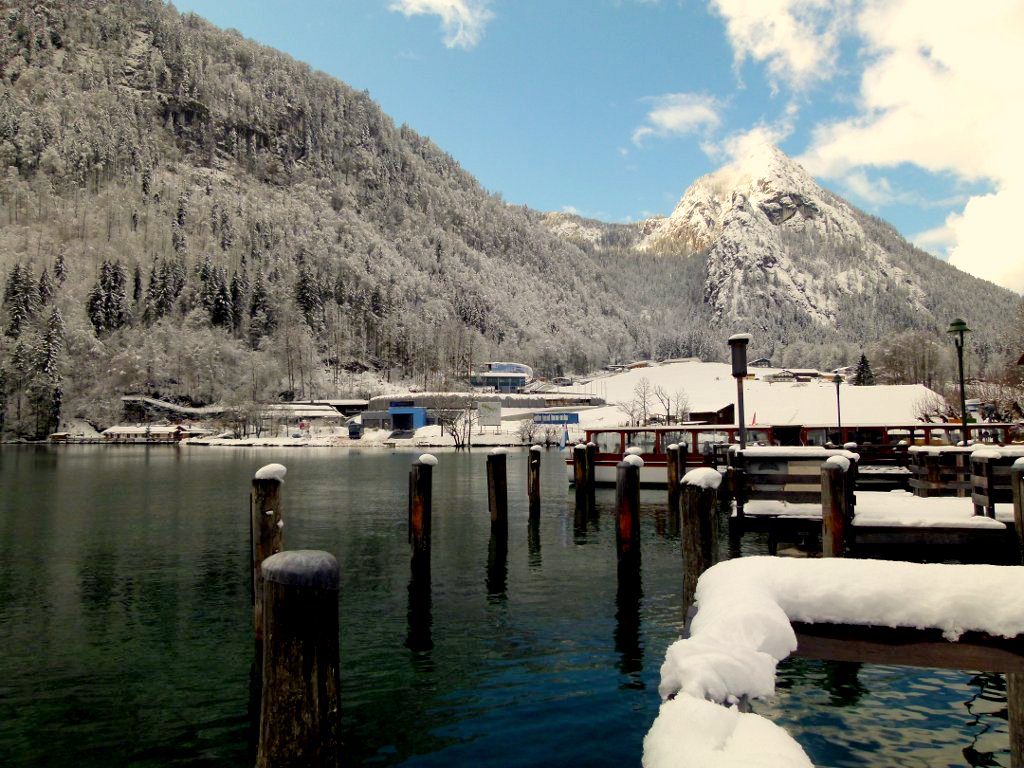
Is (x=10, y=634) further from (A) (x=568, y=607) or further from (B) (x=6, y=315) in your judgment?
(B) (x=6, y=315)

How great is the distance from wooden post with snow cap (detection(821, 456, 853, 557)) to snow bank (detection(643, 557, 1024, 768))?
8.37 m

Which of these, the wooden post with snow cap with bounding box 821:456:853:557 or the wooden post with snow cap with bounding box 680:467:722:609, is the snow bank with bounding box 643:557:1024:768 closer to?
the wooden post with snow cap with bounding box 680:467:722:609

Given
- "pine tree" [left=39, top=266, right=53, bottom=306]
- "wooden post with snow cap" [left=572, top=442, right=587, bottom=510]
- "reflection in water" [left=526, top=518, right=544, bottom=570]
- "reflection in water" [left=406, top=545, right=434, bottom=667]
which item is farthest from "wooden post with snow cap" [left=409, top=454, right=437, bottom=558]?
"pine tree" [left=39, top=266, right=53, bottom=306]

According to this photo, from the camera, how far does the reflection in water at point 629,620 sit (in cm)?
1036

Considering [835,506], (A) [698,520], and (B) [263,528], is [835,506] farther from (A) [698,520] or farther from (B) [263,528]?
(B) [263,528]

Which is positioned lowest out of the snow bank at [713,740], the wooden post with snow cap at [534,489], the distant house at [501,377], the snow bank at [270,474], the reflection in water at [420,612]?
the reflection in water at [420,612]

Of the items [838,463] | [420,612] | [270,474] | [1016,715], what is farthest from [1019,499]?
[270,474]

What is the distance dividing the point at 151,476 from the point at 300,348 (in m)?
109

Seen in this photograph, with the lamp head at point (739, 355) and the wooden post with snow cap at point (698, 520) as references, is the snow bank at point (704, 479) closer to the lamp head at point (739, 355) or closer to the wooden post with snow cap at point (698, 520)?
the wooden post with snow cap at point (698, 520)

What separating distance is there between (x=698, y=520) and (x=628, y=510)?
806 centimetres

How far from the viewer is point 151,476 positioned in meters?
46.9

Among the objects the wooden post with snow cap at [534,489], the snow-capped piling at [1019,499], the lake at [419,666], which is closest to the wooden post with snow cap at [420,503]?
the lake at [419,666]

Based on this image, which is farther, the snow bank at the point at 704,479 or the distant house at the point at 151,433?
the distant house at the point at 151,433

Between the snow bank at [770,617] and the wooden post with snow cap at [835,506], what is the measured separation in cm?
837
